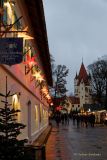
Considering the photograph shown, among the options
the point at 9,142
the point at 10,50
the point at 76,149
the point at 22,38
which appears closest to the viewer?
the point at 9,142

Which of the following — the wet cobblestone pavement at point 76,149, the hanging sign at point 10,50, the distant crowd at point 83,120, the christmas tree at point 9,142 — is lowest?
the wet cobblestone pavement at point 76,149

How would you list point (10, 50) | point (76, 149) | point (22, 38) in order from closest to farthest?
point (10, 50)
point (22, 38)
point (76, 149)

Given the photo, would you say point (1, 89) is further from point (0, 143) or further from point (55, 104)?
point (55, 104)

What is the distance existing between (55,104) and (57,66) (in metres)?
8.73

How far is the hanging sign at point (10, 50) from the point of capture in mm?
9602

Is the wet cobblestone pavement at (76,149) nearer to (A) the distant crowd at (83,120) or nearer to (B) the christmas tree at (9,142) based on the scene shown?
(B) the christmas tree at (9,142)

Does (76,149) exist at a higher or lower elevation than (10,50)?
lower

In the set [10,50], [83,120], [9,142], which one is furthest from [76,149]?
[83,120]

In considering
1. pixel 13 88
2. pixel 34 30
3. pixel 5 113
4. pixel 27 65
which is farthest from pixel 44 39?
pixel 5 113

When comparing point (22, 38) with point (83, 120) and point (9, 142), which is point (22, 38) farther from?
point (83, 120)

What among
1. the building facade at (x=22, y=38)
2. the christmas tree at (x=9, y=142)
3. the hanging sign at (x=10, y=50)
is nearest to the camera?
the christmas tree at (x=9, y=142)

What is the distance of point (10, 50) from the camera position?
9.71 m

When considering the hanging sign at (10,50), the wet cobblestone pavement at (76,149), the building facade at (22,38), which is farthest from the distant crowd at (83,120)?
the hanging sign at (10,50)

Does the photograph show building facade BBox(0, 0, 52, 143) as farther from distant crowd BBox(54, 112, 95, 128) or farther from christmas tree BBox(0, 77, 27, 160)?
distant crowd BBox(54, 112, 95, 128)
